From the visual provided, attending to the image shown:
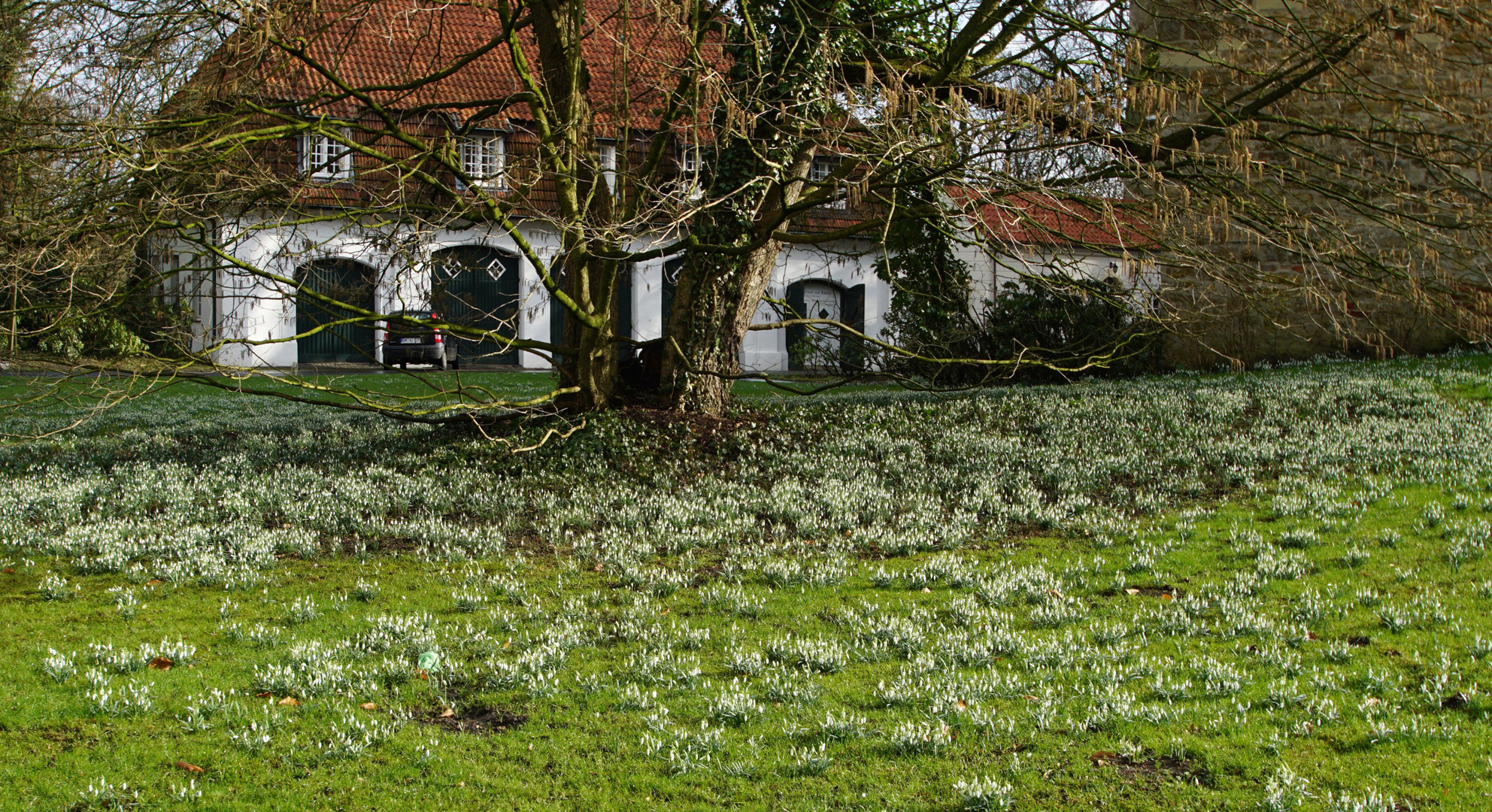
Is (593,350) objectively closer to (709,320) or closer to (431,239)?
(709,320)

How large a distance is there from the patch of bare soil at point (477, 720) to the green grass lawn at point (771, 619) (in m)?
0.03

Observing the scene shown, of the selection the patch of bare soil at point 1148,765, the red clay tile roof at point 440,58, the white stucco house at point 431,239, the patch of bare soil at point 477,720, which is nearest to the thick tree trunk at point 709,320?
the white stucco house at point 431,239

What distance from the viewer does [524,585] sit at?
7559 mm

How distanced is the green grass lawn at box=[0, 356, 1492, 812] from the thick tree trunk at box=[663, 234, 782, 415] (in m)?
0.72

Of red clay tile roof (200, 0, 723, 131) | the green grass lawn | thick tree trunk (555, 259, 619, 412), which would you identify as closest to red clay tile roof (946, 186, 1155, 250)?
the green grass lawn

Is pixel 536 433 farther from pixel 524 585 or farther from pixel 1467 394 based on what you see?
pixel 1467 394

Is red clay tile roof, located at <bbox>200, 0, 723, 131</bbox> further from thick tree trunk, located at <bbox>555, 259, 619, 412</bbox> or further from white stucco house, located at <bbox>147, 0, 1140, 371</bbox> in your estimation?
thick tree trunk, located at <bbox>555, 259, 619, 412</bbox>

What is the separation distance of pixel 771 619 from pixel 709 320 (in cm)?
645

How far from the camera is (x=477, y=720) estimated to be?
5.18 m

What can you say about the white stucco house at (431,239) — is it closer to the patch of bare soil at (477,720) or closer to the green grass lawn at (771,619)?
the green grass lawn at (771,619)

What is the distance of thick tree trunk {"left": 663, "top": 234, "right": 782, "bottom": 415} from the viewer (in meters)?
12.6

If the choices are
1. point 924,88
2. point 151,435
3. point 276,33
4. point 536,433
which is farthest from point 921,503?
point 151,435

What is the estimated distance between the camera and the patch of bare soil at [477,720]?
16.6 ft

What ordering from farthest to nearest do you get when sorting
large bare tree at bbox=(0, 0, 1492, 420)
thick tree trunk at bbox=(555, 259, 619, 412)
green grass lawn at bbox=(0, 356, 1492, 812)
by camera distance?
thick tree trunk at bbox=(555, 259, 619, 412) < large bare tree at bbox=(0, 0, 1492, 420) < green grass lawn at bbox=(0, 356, 1492, 812)
